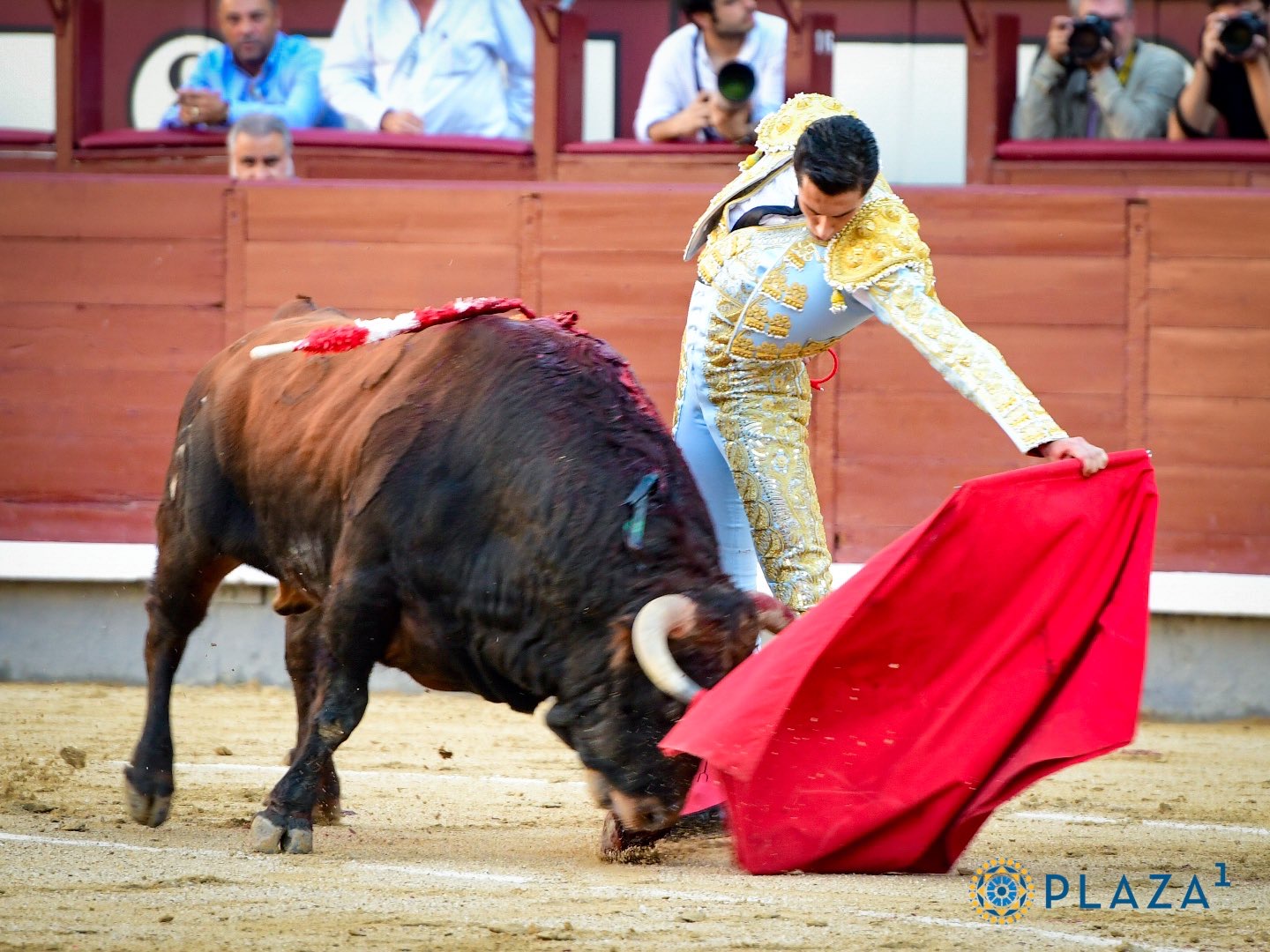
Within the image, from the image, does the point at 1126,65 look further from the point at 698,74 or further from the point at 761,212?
the point at 761,212

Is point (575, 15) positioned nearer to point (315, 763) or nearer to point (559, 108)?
point (559, 108)

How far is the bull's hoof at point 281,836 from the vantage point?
3240mm

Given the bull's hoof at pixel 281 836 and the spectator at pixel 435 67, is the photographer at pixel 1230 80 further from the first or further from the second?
the bull's hoof at pixel 281 836

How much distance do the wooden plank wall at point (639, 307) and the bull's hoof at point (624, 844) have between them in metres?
2.83

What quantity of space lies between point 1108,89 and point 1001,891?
3.81m

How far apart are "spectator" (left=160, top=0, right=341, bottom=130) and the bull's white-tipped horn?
153 inches

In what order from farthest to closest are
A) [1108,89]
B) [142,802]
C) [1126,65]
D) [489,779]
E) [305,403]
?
[1126,65] → [1108,89] → [489,779] → [305,403] → [142,802]

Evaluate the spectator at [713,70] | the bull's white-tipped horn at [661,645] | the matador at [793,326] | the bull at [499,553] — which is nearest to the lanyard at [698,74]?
the spectator at [713,70]

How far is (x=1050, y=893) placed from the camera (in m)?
2.88

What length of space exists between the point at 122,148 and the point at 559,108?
1.54 meters

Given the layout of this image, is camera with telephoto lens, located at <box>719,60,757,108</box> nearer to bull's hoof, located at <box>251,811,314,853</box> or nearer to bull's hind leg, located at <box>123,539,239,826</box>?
bull's hind leg, located at <box>123,539,239,826</box>

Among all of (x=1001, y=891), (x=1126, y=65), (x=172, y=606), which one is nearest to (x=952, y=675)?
(x=1001, y=891)

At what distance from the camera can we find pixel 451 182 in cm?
605

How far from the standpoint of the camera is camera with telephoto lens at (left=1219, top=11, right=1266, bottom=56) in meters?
5.71
